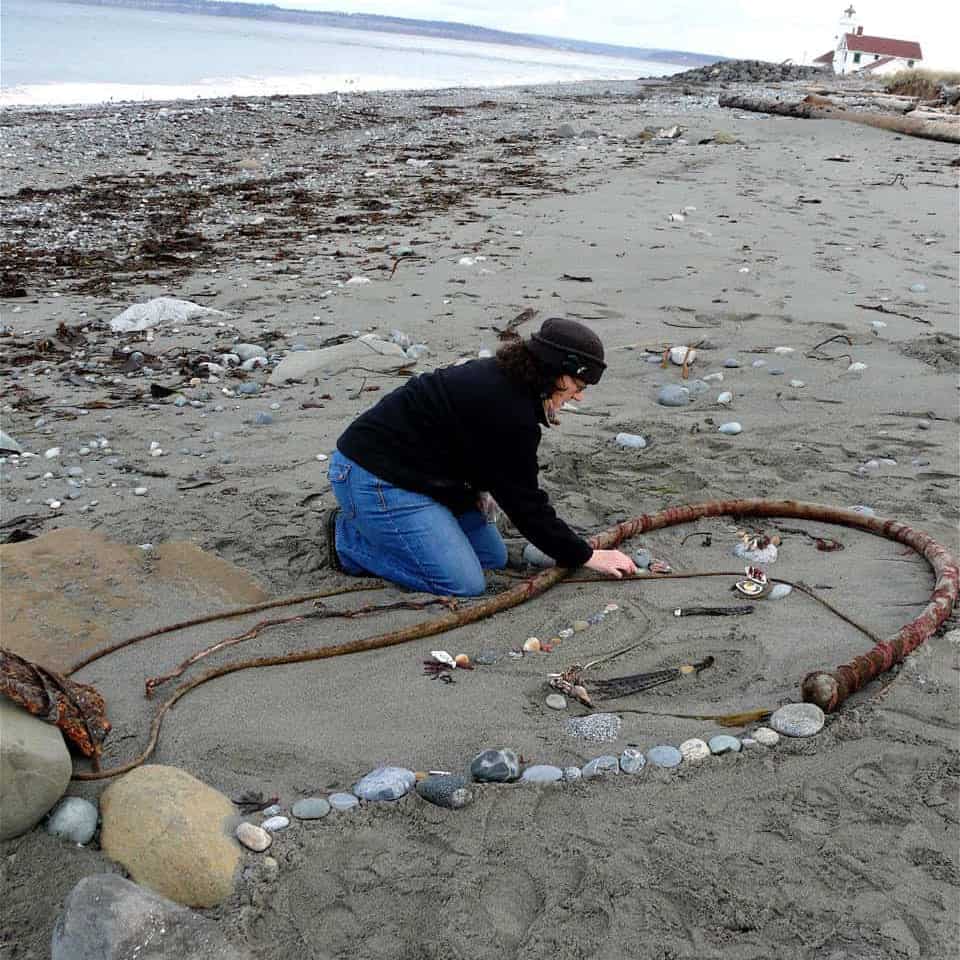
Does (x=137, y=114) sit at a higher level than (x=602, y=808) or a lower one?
higher

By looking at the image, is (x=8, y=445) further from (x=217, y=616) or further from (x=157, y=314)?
(x=157, y=314)

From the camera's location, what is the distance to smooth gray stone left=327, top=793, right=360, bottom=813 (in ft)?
8.02

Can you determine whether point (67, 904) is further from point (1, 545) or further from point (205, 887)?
point (1, 545)

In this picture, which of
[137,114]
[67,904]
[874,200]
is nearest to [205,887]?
[67,904]

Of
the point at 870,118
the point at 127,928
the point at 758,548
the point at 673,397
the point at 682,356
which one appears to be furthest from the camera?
the point at 870,118

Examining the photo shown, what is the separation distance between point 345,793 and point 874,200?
10.1 metres

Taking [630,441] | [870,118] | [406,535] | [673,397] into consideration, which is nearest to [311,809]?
[406,535]

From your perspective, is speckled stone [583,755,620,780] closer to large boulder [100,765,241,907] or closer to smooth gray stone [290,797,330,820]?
smooth gray stone [290,797,330,820]

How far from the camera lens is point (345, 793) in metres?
2.50

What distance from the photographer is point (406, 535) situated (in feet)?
11.9

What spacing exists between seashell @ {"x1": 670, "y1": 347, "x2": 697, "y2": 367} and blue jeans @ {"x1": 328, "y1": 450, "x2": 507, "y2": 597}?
2.61 m

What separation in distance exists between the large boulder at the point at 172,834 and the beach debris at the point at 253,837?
0.02m

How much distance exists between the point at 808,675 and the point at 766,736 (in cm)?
32

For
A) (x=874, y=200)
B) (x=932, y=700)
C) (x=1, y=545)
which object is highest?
(x=874, y=200)
